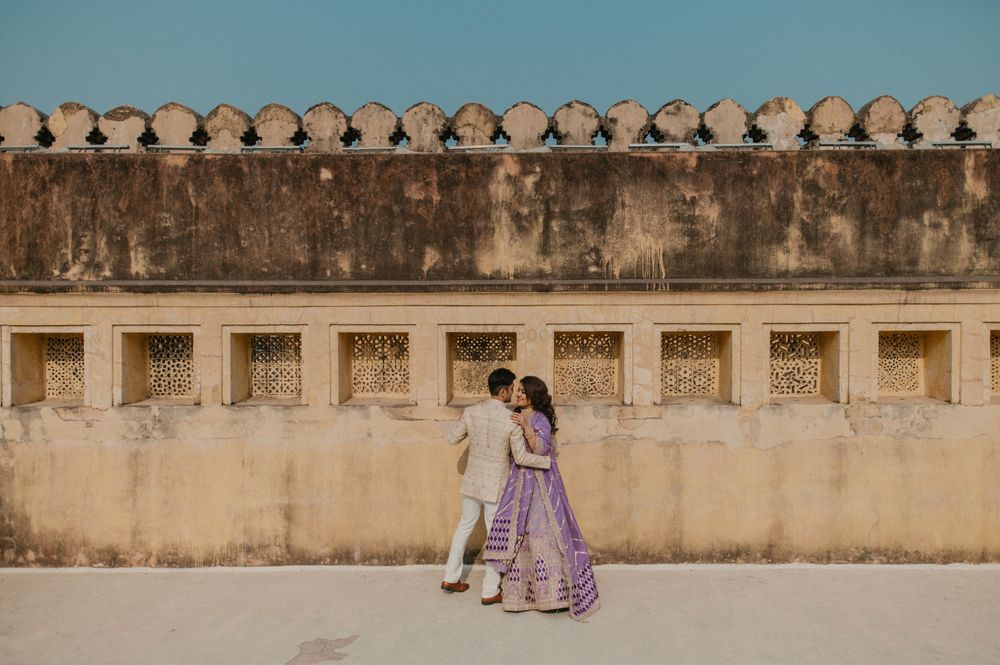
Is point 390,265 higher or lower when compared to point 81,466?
higher

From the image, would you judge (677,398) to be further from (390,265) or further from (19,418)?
(19,418)

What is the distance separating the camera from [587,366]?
5.15 m

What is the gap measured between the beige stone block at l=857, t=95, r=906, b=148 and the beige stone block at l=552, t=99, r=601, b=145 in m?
2.08

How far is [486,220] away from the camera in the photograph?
16.1ft

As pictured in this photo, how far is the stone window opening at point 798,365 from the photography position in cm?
516

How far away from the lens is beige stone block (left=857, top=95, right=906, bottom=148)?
511 cm

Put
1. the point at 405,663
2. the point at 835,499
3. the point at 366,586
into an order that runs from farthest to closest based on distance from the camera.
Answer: the point at 835,499 < the point at 366,586 < the point at 405,663

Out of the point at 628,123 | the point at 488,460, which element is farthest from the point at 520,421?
the point at 628,123

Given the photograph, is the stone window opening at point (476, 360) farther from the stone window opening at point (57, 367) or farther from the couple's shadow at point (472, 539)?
the stone window opening at point (57, 367)

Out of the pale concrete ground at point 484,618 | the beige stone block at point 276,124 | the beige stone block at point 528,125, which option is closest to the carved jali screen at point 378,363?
A: the pale concrete ground at point 484,618

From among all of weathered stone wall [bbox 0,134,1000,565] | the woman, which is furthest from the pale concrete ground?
weathered stone wall [bbox 0,134,1000,565]

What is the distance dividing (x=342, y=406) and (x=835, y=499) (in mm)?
3651

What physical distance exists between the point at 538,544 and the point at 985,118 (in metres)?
4.64

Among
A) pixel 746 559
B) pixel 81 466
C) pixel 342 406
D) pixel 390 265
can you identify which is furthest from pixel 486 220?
pixel 81 466
